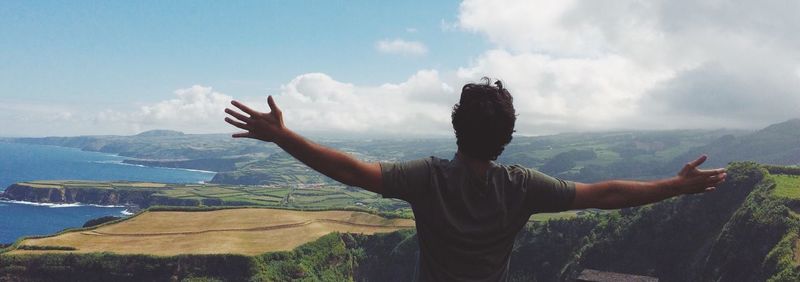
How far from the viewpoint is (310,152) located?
4199mm

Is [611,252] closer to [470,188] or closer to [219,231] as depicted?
[219,231]

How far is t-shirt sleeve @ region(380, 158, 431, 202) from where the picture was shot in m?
4.34

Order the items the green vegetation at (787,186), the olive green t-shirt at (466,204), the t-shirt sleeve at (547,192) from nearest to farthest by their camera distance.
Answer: the olive green t-shirt at (466,204)
the t-shirt sleeve at (547,192)
the green vegetation at (787,186)

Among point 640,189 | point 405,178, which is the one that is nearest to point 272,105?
point 405,178

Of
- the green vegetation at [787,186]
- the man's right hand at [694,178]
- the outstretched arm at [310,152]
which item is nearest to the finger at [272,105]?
the outstretched arm at [310,152]

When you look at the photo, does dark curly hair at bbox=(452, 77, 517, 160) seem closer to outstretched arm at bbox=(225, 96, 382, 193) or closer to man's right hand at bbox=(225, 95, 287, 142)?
outstretched arm at bbox=(225, 96, 382, 193)

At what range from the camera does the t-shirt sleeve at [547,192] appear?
4.63 metres

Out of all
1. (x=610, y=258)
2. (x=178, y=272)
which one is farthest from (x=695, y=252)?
(x=178, y=272)

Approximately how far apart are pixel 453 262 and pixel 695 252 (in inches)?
4052

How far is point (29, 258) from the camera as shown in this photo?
276ft

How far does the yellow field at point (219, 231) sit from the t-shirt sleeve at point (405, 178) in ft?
298

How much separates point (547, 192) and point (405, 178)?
125cm

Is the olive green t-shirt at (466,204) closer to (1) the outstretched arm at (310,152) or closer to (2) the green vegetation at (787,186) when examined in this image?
(1) the outstretched arm at (310,152)

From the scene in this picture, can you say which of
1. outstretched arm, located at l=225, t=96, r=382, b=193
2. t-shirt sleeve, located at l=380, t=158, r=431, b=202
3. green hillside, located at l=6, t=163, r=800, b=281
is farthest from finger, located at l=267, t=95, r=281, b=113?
green hillside, located at l=6, t=163, r=800, b=281
